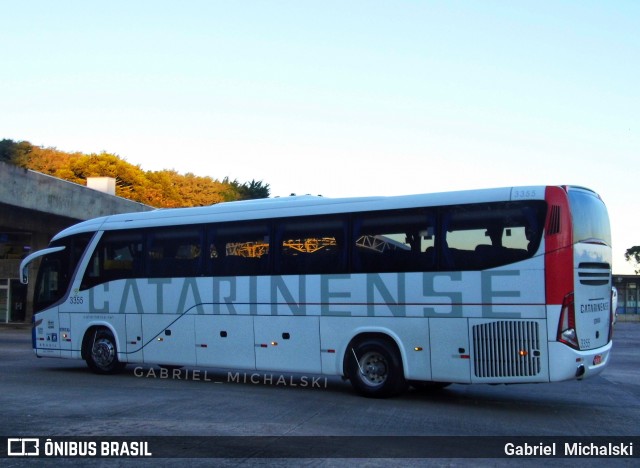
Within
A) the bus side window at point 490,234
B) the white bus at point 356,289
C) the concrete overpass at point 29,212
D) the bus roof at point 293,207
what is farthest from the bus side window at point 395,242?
the concrete overpass at point 29,212

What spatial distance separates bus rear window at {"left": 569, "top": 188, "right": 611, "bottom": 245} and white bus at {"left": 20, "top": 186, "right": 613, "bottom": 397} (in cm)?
3

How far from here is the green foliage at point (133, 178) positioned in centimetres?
6944

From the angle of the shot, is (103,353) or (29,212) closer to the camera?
(103,353)

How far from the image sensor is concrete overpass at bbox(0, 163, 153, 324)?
31.5 m

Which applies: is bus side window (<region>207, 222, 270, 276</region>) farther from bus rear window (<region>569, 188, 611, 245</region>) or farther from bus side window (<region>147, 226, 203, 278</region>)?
bus rear window (<region>569, 188, 611, 245</region>)

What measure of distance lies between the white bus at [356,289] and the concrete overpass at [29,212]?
620 inches

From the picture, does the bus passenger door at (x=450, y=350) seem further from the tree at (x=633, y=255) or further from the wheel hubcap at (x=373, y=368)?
the tree at (x=633, y=255)

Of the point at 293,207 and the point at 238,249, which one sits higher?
the point at 293,207

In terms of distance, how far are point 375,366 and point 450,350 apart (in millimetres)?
1484

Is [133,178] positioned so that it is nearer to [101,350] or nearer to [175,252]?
[101,350]

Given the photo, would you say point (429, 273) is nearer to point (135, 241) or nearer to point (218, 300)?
point (218, 300)

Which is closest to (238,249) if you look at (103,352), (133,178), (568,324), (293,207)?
(293,207)

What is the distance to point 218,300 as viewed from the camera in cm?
1446

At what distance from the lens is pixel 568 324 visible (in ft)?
35.5
